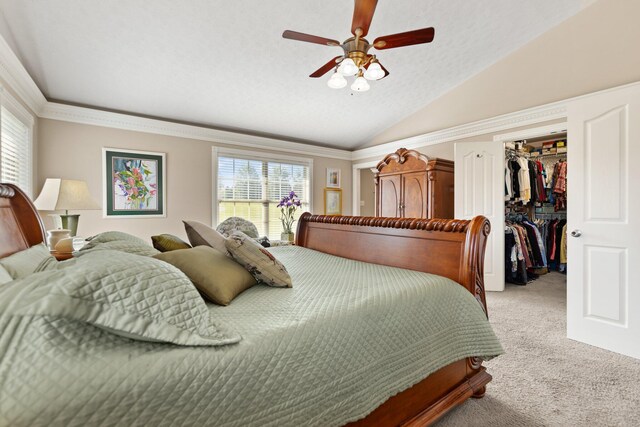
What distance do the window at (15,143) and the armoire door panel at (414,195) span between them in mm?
4292

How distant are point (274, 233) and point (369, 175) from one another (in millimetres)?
2661

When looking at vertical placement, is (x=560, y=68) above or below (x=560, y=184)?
above

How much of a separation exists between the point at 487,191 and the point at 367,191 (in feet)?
10.3

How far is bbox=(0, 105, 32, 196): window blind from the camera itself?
264cm

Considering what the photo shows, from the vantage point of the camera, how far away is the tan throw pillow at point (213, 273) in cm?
123

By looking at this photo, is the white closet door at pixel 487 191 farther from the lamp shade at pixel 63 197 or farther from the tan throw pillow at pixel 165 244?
the lamp shade at pixel 63 197

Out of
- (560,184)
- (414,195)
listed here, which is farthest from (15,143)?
(560,184)

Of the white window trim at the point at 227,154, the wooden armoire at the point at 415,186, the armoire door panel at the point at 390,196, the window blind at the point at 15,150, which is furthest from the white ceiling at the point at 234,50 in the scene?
the armoire door panel at the point at 390,196

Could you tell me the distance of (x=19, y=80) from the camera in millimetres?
2760

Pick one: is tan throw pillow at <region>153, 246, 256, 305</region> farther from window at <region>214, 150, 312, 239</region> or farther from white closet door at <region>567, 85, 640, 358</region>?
window at <region>214, 150, 312, 239</region>

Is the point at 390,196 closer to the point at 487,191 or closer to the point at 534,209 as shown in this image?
the point at 487,191

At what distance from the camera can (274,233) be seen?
18.1 ft

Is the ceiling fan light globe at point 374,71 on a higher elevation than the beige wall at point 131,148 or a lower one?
higher

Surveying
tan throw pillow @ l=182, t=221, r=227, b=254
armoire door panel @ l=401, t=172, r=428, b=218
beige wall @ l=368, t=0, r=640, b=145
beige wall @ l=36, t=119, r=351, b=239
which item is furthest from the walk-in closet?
beige wall @ l=36, t=119, r=351, b=239
